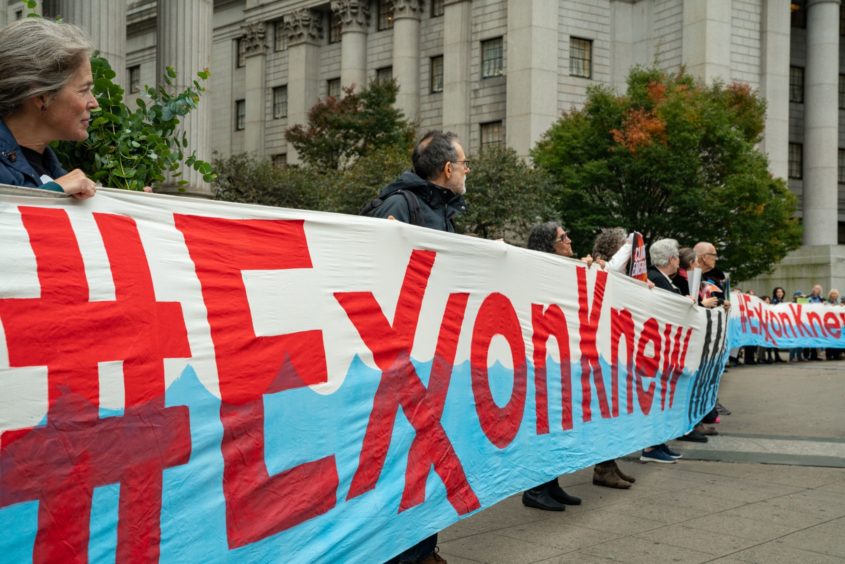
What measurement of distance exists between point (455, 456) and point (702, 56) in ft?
130

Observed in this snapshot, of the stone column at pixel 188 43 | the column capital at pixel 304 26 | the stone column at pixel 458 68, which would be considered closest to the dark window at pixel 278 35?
the column capital at pixel 304 26

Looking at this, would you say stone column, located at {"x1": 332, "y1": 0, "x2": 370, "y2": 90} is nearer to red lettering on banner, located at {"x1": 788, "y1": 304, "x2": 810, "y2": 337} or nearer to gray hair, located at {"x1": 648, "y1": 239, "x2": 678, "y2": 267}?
red lettering on banner, located at {"x1": 788, "y1": 304, "x2": 810, "y2": 337}

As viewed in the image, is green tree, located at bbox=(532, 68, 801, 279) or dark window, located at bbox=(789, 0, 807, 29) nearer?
green tree, located at bbox=(532, 68, 801, 279)

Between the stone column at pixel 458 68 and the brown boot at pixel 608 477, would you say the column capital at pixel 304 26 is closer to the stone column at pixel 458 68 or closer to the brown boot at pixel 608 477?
the stone column at pixel 458 68

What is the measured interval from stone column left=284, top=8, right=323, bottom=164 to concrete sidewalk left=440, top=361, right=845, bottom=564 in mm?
44913

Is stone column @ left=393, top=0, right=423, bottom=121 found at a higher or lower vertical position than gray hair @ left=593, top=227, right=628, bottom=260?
higher

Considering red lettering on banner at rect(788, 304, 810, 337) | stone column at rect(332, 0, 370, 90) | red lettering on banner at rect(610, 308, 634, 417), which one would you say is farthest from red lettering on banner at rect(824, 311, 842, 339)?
stone column at rect(332, 0, 370, 90)

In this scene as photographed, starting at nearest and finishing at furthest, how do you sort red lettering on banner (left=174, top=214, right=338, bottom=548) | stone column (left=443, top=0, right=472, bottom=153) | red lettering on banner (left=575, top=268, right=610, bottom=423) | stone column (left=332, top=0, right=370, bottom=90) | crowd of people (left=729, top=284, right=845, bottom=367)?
red lettering on banner (left=174, top=214, right=338, bottom=548)
red lettering on banner (left=575, top=268, right=610, bottom=423)
crowd of people (left=729, top=284, right=845, bottom=367)
stone column (left=443, top=0, right=472, bottom=153)
stone column (left=332, top=0, right=370, bottom=90)

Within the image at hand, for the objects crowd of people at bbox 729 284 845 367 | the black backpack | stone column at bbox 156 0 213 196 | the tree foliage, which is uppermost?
stone column at bbox 156 0 213 196

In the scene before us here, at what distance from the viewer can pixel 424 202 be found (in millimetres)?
5332

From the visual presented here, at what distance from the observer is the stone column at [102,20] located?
17469mm

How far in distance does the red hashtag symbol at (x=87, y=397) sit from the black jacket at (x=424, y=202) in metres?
2.04

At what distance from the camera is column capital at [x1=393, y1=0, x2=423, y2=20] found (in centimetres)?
4828

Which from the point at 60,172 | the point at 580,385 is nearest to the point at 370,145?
the point at 580,385
